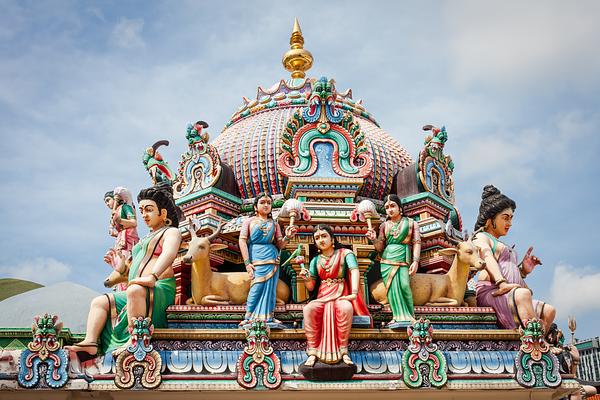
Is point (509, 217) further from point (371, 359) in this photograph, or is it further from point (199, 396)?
point (199, 396)

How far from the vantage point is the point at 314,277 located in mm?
11773

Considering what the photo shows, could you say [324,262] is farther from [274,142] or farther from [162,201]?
[274,142]

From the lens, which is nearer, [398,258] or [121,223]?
[398,258]

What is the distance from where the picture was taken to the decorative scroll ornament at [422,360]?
10.8m

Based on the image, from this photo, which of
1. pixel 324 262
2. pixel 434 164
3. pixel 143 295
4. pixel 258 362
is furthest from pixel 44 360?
pixel 434 164

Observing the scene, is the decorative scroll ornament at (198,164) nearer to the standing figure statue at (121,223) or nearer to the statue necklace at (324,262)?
the standing figure statue at (121,223)

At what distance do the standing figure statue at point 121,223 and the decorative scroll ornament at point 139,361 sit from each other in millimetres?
2872

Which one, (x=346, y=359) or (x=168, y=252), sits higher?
(x=168, y=252)

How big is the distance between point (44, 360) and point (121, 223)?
3.75m

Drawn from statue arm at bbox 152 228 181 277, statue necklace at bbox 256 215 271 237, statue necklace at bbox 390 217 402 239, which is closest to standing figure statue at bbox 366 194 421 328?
statue necklace at bbox 390 217 402 239

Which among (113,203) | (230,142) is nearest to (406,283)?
(113,203)

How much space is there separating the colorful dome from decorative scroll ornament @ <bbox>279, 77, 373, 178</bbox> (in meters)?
0.99

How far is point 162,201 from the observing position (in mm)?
12203

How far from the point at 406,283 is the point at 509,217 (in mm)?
2363
